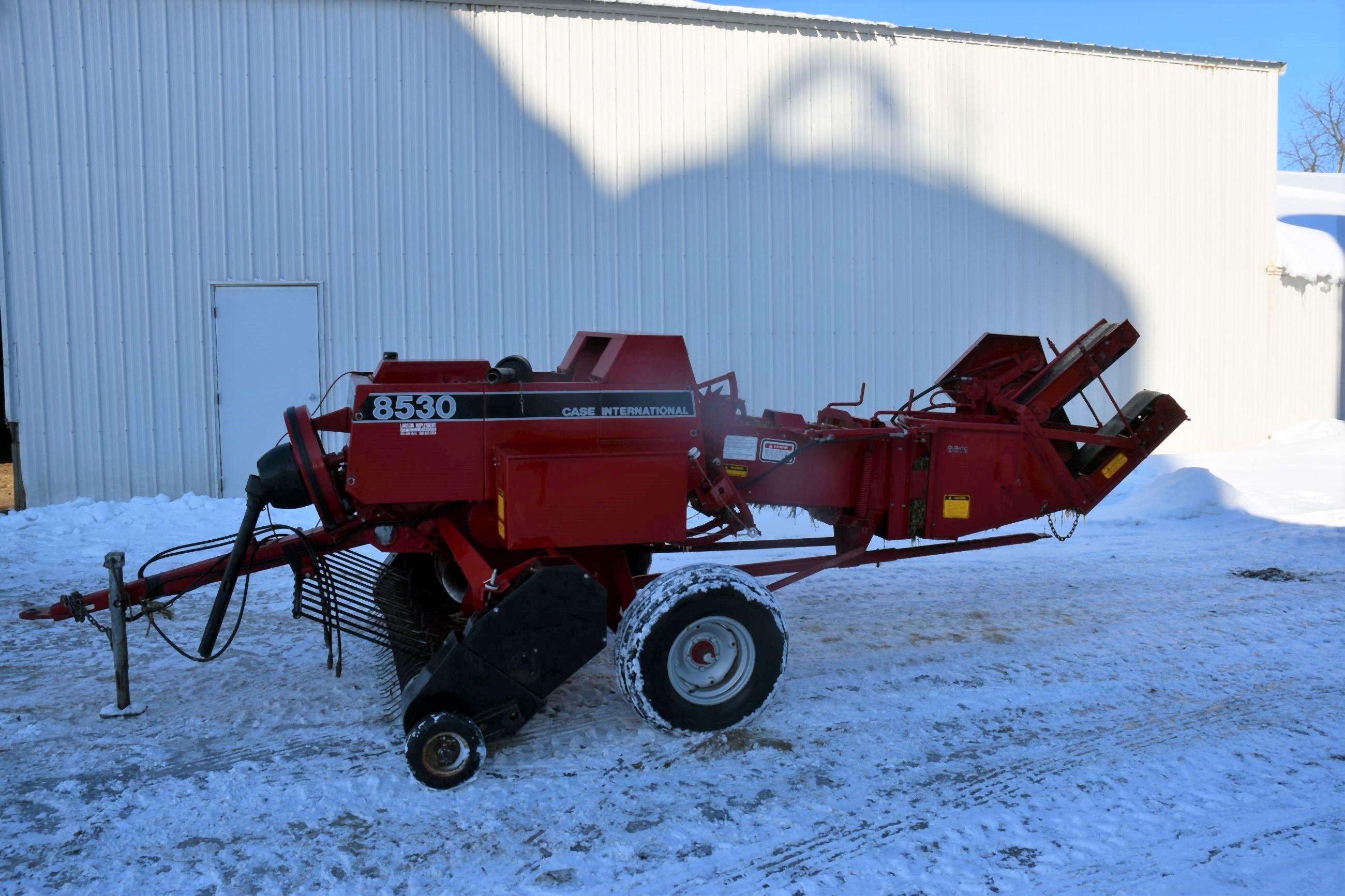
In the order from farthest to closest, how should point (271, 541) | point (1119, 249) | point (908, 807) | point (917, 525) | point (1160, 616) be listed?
point (1119, 249)
point (1160, 616)
point (917, 525)
point (271, 541)
point (908, 807)

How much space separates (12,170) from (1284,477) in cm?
1315

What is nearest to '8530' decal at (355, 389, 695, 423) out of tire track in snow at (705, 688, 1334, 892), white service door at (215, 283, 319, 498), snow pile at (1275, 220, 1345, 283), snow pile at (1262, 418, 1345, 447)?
tire track in snow at (705, 688, 1334, 892)

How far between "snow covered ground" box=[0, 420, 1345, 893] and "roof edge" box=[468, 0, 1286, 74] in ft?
23.4

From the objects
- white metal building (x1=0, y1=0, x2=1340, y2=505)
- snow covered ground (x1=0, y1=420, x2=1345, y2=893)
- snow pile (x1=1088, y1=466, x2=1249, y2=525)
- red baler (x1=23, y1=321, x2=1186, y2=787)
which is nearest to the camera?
snow covered ground (x1=0, y1=420, x2=1345, y2=893)

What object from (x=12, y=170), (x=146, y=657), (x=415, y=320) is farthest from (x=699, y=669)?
(x=12, y=170)

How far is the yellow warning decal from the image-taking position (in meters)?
5.88

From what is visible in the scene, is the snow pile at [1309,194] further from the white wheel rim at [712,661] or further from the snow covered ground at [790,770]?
the white wheel rim at [712,661]

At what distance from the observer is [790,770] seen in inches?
167

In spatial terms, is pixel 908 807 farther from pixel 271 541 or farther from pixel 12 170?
pixel 12 170

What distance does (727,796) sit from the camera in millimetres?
4004

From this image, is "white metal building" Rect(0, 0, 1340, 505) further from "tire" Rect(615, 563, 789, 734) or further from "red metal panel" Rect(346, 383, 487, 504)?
"tire" Rect(615, 563, 789, 734)

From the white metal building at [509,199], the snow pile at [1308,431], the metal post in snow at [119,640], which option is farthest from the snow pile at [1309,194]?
the metal post in snow at [119,640]

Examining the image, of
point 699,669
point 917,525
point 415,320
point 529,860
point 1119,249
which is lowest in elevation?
point 529,860

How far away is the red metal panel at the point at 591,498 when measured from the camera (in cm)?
441
